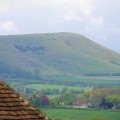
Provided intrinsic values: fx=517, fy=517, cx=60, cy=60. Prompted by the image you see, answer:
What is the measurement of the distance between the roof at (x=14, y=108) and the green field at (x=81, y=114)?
107m

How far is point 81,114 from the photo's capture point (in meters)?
132

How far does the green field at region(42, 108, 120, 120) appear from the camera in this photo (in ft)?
405

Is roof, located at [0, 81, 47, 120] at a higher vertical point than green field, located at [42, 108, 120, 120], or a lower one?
higher

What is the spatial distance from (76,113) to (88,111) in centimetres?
502

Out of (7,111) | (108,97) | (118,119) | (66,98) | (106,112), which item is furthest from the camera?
(66,98)

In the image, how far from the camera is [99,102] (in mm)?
168250

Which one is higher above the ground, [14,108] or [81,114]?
[14,108]

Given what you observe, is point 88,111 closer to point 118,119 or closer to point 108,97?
point 118,119

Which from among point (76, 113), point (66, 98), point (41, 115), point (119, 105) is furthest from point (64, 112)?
point (41, 115)

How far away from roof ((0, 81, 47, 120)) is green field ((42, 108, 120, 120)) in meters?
107

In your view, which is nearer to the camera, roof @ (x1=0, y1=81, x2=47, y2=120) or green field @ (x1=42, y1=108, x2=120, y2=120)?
roof @ (x1=0, y1=81, x2=47, y2=120)

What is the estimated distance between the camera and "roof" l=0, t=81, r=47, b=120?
11930mm

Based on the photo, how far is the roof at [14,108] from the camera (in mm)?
11930

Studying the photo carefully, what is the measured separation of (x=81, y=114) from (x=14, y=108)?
397ft
